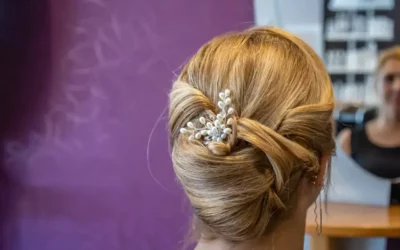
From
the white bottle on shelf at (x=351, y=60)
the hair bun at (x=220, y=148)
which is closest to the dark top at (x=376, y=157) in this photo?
the white bottle on shelf at (x=351, y=60)

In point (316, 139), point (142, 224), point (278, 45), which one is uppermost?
point (278, 45)

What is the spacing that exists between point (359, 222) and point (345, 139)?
0.20 metres

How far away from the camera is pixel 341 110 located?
125 centimetres

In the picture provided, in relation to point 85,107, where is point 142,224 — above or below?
below

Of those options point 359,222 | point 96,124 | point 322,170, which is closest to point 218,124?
point 322,170

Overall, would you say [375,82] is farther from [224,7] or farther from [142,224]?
[142,224]

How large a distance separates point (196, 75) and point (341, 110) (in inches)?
26.2

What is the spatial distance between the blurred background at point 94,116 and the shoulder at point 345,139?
0.33 m

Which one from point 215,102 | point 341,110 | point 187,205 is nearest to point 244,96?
point 215,102

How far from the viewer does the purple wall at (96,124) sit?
55.6 inches

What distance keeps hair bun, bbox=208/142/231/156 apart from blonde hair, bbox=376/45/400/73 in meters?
0.70

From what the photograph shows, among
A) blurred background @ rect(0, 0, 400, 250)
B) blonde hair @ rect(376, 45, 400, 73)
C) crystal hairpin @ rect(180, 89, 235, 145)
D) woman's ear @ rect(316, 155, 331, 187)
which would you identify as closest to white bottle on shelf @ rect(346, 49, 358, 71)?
blonde hair @ rect(376, 45, 400, 73)

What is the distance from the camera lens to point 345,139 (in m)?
1.26

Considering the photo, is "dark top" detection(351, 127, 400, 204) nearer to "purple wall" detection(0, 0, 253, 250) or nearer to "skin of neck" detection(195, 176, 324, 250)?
"purple wall" detection(0, 0, 253, 250)
